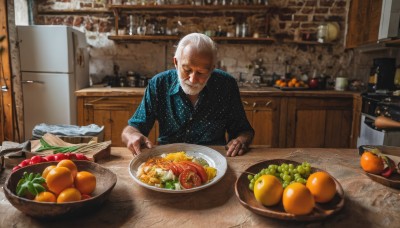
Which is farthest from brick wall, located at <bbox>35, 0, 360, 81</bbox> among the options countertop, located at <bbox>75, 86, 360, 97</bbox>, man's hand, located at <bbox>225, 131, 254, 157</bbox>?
man's hand, located at <bbox>225, 131, 254, 157</bbox>

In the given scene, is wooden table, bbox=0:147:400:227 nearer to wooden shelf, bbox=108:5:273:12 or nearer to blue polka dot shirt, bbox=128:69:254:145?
blue polka dot shirt, bbox=128:69:254:145

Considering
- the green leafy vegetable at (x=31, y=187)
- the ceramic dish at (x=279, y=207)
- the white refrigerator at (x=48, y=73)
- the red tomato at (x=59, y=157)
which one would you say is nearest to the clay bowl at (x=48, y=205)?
the green leafy vegetable at (x=31, y=187)

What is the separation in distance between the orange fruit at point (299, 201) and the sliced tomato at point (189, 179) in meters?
0.33

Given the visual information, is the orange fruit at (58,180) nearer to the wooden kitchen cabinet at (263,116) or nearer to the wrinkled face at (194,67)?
the wrinkled face at (194,67)

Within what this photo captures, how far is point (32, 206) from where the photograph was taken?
814 millimetres

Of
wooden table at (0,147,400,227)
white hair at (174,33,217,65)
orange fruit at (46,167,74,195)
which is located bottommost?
wooden table at (0,147,400,227)

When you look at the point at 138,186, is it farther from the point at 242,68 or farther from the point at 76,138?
the point at 242,68

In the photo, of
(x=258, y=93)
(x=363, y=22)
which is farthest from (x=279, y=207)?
(x=363, y=22)

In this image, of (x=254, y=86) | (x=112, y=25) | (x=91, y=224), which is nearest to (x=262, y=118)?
(x=254, y=86)

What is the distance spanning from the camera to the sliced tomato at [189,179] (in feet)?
3.45

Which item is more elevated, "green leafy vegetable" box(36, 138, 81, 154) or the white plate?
"green leafy vegetable" box(36, 138, 81, 154)

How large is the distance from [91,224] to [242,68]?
12.7ft

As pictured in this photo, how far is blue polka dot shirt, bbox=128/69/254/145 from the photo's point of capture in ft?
6.37

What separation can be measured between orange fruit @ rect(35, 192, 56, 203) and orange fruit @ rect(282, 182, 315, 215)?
0.66 m
